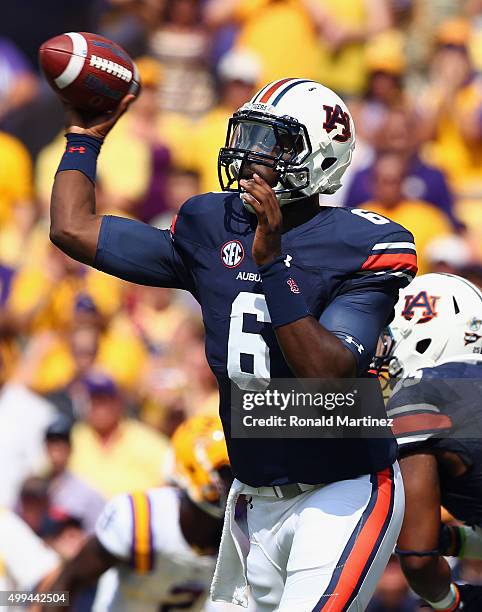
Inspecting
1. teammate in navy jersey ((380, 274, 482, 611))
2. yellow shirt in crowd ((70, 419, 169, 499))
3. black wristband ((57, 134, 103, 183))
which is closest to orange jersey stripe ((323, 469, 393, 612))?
teammate in navy jersey ((380, 274, 482, 611))

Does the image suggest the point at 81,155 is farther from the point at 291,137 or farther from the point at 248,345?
the point at 248,345

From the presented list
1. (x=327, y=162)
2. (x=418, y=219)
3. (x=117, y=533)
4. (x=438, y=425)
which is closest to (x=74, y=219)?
(x=327, y=162)

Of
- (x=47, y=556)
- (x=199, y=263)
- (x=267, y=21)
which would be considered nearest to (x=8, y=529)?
(x=47, y=556)

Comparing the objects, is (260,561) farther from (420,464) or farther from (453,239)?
(453,239)

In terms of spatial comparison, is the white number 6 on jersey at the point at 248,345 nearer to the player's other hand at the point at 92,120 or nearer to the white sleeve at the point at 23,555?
the player's other hand at the point at 92,120

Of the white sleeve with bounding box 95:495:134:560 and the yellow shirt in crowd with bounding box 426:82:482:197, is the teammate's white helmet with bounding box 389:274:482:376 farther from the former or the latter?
the yellow shirt in crowd with bounding box 426:82:482:197

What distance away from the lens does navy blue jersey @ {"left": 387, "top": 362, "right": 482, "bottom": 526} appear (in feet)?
14.0

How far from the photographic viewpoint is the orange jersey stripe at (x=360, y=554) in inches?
146

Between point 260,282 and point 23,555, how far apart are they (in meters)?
2.84

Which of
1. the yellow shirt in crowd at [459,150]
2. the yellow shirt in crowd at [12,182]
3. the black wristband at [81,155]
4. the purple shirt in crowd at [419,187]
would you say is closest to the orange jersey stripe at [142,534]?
the black wristband at [81,155]

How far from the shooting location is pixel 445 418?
431 cm

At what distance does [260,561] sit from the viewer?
401 centimetres

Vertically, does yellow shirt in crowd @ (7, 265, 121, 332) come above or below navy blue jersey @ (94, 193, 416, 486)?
below

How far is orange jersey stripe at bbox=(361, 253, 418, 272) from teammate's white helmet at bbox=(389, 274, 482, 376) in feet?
2.71
